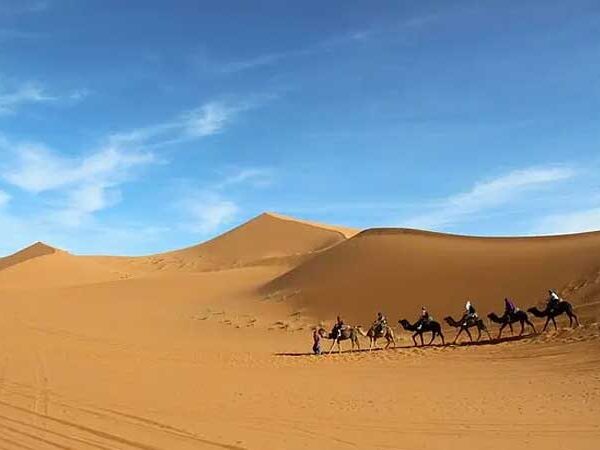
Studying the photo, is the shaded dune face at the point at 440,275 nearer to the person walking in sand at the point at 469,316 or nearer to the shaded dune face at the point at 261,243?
the person walking in sand at the point at 469,316

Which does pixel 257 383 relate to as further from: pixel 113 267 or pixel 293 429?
pixel 113 267

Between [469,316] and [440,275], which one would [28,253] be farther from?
[469,316]

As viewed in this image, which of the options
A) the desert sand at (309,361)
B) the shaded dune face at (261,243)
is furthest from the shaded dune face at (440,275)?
the shaded dune face at (261,243)

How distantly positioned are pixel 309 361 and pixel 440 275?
16.5 metres

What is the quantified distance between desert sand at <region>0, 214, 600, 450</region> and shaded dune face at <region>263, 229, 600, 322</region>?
0.13m

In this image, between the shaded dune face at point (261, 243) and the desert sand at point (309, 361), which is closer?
the desert sand at point (309, 361)

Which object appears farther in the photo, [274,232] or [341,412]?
[274,232]

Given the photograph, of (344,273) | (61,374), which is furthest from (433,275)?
(61,374)

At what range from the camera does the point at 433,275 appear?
38.2m

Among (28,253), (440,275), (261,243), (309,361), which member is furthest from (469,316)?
(28,253)

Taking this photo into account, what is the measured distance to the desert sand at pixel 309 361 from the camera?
10312mm

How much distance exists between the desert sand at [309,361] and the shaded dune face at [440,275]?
126mm

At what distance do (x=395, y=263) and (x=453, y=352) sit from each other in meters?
18.3

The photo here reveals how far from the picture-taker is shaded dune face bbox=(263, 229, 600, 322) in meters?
33.3
